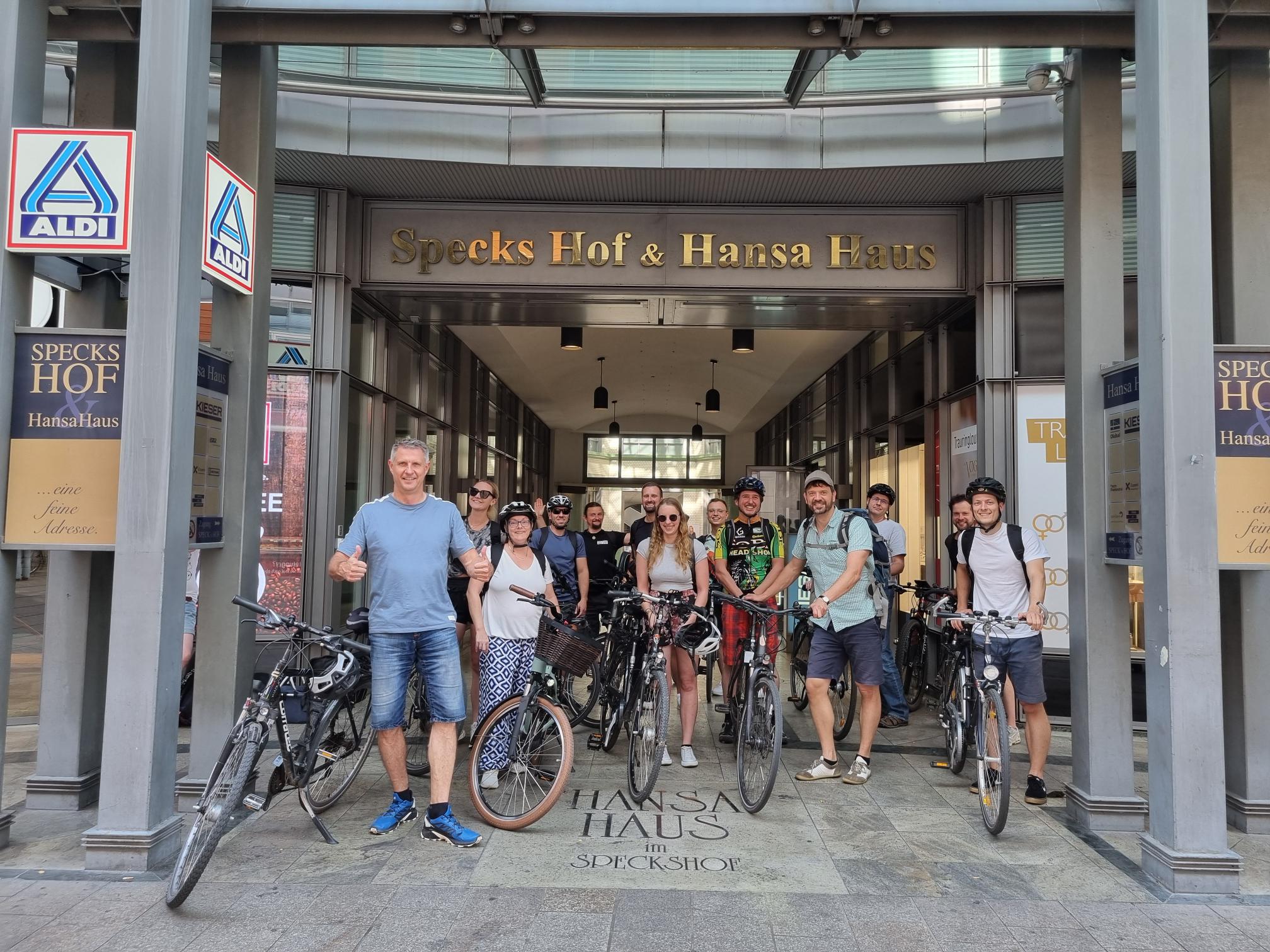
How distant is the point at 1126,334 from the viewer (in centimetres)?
692

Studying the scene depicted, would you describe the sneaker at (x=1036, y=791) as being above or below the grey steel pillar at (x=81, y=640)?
below

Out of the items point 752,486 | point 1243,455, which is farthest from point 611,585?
point 1243,455

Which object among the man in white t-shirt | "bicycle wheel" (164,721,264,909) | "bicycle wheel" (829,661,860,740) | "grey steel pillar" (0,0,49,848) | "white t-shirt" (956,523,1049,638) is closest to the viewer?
"bicycle wheel" (164,721,264,909)

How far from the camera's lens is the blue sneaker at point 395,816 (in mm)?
4004

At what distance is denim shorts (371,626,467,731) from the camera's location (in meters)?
3.96

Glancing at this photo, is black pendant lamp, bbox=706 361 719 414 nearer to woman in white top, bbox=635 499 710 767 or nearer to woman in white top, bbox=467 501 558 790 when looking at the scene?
woman in white top, bbox=635 499 710 767

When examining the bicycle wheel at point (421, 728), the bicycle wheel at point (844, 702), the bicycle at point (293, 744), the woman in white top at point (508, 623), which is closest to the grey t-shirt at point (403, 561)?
the bicycle at point (293, 744)

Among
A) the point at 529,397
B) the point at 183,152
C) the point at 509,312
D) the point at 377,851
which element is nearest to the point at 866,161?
the point at 509,312

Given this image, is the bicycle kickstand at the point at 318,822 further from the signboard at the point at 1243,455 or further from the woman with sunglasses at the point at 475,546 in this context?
the signboard at the point at 1243,455

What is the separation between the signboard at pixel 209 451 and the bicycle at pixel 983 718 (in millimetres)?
3756

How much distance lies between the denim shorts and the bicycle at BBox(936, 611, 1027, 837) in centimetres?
245

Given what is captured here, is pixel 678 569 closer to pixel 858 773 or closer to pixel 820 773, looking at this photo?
pixel 820 773

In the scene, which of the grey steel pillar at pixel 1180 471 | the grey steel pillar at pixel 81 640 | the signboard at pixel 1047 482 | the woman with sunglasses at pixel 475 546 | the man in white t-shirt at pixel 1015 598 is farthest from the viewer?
the signboard at pixel 1047 482

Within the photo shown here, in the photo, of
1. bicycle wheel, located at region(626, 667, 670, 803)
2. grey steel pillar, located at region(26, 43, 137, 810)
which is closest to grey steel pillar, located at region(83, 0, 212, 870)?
grey steel pillar, located at region(26, 43, 137, 810)
